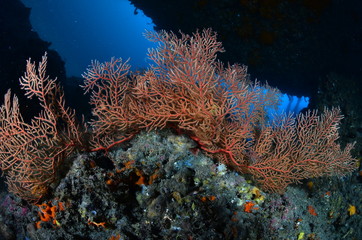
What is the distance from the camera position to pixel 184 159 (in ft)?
13.2

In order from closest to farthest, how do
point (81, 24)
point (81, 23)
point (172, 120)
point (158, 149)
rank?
point (172, 120), point (158, 149), point (81, 23), point (81, 24)

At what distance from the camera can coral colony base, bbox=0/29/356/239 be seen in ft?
10.4

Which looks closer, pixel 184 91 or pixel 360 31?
pixel 184 91

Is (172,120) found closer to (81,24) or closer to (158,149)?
(158,149)

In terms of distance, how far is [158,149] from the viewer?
13.3 feet

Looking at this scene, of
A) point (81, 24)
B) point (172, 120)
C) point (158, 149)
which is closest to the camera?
point (172, 120)

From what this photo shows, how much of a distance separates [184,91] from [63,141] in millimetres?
2254

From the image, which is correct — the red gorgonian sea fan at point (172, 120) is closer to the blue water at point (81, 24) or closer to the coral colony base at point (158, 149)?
the coral colony base at point (158, 149)

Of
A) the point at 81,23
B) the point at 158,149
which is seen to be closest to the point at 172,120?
the point at 158,149

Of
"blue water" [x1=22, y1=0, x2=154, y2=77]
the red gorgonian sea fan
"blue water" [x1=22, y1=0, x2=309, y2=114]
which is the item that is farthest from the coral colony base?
"blue water" [x1=22, y1=0, x2=154, y2=77]

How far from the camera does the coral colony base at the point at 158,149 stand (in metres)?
3.17

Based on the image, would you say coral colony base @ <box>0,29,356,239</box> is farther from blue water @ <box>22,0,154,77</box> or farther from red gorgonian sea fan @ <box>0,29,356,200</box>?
blue water @ <box>22,0,154,77</box>

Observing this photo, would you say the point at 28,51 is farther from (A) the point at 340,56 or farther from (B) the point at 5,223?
(A) the point at 340,56

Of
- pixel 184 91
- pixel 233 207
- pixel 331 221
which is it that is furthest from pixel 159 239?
pixel 331 221
